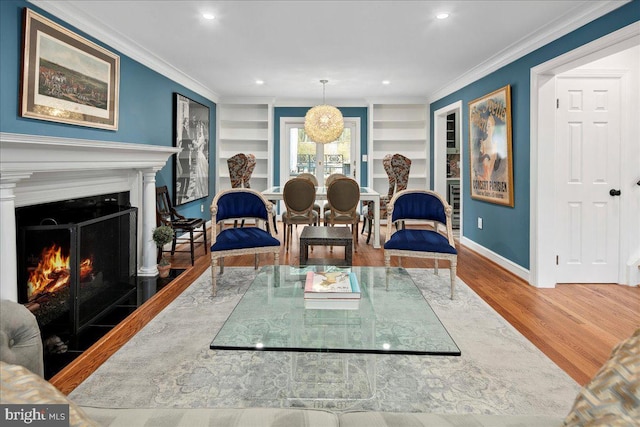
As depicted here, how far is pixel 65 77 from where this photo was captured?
3.16 meters

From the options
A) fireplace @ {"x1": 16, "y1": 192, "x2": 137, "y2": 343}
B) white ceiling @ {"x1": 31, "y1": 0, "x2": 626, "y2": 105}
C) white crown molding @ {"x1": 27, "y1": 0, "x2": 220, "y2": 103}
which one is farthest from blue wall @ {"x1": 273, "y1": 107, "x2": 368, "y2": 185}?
fireplace @ {"x1": 16, "y1": 192, "x2": 137, "y2": 343}

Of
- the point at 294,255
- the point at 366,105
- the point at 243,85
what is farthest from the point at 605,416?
the point at 366,105

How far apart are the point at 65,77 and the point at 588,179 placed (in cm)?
469

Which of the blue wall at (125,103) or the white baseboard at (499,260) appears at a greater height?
the blue wall at (125,103)

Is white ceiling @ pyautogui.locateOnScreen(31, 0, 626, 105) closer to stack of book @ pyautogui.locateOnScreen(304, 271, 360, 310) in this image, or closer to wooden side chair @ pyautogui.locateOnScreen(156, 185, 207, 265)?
wooden side chair @ pyautogui.locateOnScreen(156, 185, 207, 265)

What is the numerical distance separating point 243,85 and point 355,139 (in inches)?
101

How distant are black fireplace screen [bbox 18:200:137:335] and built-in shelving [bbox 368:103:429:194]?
567cm

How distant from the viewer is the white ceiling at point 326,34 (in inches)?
126

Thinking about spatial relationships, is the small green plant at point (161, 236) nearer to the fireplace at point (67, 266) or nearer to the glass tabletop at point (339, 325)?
the fireplace at point (67, 266)

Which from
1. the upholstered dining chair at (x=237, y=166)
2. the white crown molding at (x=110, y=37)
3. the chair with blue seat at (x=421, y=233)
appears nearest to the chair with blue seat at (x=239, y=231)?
the chair with blue seat at (x=421, y=233)

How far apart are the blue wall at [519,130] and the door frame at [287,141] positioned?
113 inches

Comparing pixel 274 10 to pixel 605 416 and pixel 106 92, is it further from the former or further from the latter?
pixel 605 416

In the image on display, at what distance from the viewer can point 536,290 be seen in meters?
3.78

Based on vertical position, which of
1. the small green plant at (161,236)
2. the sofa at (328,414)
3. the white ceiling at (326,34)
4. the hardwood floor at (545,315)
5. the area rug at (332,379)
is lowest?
the area rug at (332,379)
